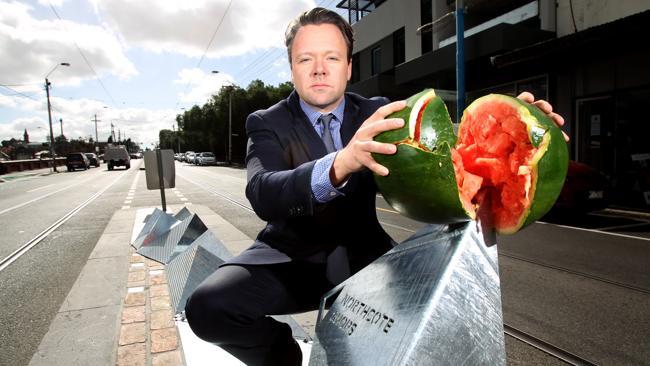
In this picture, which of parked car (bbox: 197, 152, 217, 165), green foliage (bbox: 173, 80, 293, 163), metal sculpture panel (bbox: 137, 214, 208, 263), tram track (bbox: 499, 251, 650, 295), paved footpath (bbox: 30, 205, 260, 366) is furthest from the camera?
parked car (bbox: 197, 152, 217, 165)

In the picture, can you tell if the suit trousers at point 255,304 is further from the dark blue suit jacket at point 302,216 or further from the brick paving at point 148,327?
the brick paving at point 148,327

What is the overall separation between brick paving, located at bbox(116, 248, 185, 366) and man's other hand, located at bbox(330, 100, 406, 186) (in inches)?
96.3

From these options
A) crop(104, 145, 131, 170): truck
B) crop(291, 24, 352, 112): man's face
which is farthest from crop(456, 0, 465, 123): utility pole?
crop(104, 145, 131, 170): truck

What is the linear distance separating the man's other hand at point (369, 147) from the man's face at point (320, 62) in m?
0.47

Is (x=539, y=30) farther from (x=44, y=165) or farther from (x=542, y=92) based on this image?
(x=44, y=165)

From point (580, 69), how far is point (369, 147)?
47.6 ft

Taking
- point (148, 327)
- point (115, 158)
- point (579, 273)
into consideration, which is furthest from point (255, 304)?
point (115, 158)

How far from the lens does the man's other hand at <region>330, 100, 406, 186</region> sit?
3.25ft

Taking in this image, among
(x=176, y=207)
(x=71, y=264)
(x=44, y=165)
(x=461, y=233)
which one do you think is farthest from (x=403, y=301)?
(x=44, y=165)

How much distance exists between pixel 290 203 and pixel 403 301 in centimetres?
44

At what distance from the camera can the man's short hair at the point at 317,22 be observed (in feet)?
4.91

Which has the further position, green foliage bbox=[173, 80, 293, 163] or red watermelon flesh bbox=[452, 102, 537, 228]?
green foliage bbox=[173, 80, 293, 163]

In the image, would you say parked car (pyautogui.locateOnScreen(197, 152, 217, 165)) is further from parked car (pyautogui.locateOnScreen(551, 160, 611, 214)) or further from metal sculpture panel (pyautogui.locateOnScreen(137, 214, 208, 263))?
metal sculpture panel (pyautogui.locateOnScreen(137, 214, 208, 263))

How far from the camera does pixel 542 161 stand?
1077 mm
